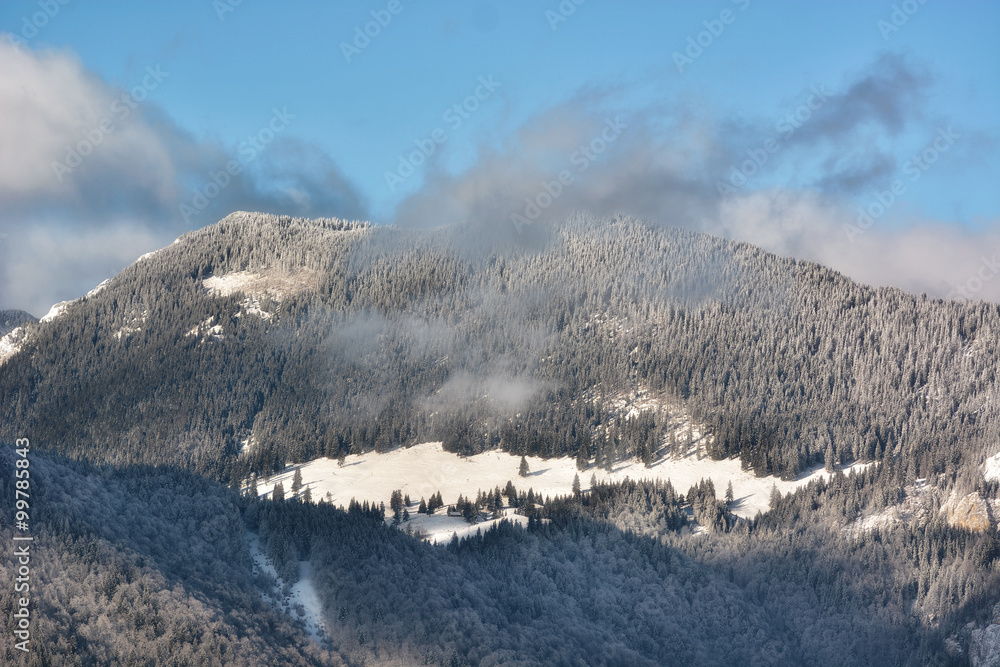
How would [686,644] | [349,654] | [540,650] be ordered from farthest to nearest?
[686,644] < [540,650] < [349,654]

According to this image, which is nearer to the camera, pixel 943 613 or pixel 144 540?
pixel 144 540

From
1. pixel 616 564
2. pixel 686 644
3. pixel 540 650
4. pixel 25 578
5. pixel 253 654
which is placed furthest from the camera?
pixel 616 564

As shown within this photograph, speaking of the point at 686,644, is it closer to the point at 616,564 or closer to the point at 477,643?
the point at 616,564

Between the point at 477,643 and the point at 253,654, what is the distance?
108 feet

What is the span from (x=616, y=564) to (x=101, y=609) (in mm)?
94943

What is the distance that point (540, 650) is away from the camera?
507 ft

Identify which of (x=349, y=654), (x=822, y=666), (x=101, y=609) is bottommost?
(x=822, y=666)

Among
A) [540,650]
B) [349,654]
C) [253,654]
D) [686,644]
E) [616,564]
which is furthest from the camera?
[616,564]

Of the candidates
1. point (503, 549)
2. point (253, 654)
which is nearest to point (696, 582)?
point (503, 549)

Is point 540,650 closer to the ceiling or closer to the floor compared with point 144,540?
closer to the floor

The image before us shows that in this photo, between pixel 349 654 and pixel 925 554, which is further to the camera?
pixel 925 554

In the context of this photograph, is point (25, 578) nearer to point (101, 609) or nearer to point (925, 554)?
point (101, 609)

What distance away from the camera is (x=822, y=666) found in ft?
594

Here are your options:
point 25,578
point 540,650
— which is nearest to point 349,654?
point 540,650
